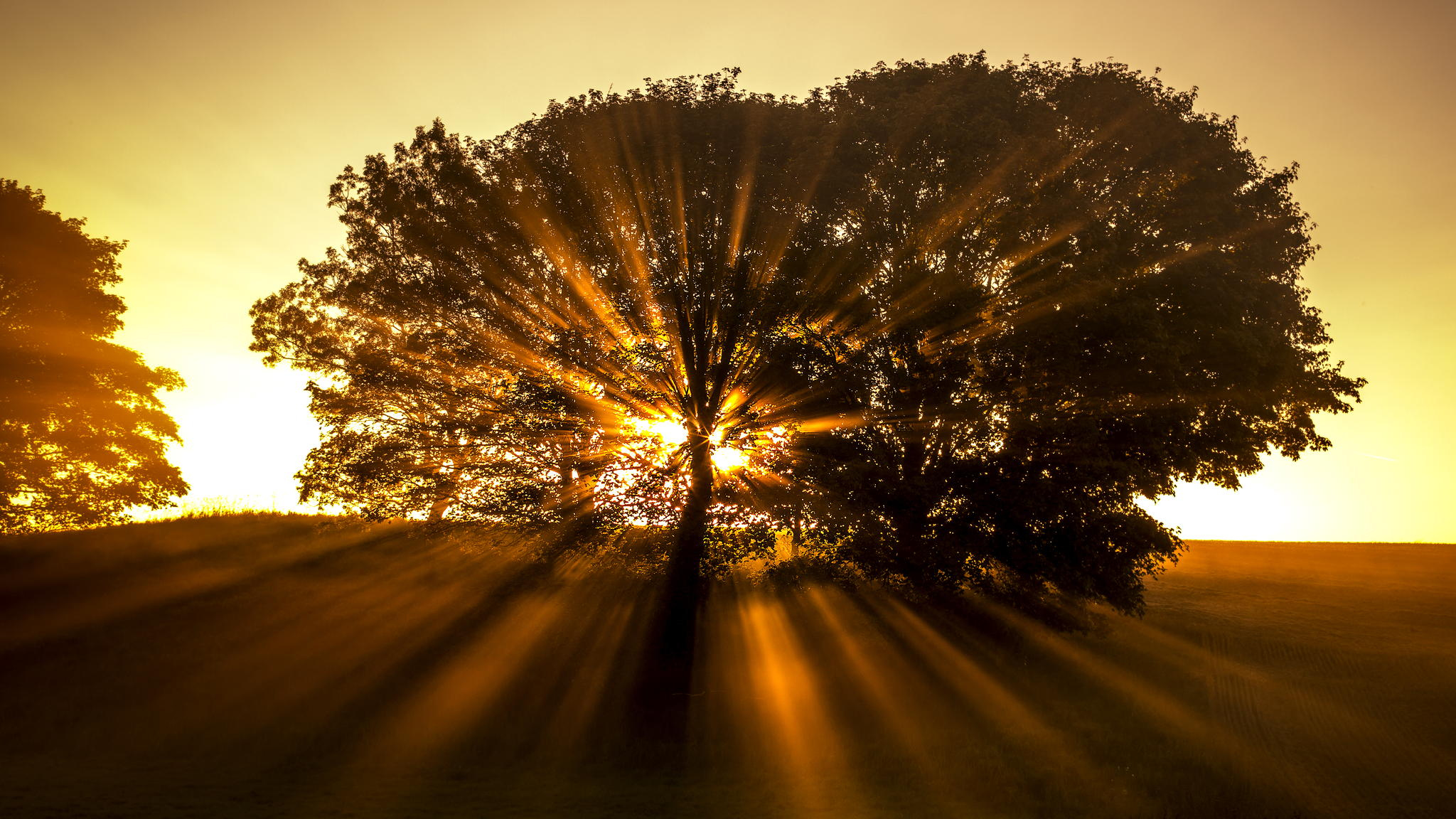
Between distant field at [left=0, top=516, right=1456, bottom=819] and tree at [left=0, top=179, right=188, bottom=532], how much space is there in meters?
2.12

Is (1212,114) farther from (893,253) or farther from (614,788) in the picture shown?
(614,788)

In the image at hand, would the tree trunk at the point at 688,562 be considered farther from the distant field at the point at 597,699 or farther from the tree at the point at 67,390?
the tree at the point at 67,390

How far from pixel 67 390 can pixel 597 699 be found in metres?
18.1

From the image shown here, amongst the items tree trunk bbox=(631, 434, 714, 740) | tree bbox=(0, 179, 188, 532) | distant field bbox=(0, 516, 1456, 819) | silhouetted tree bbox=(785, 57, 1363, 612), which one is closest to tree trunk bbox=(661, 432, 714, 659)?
tree trunk bbox=(631, 434, 714, 740)

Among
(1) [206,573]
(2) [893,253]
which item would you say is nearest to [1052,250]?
(2) [893,253]

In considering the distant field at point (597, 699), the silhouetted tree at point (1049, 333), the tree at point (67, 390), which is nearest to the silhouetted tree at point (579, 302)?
the silhouetted tree at point (1049, 333)

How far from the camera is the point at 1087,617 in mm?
20766

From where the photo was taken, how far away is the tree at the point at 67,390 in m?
22.2

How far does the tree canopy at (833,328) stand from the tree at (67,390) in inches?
287

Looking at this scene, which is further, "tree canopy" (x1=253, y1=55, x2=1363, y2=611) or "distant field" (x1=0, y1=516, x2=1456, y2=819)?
"tree canopy" (x1=253, y1=55, x2=1363, y2=611)

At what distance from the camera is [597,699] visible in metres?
17.3

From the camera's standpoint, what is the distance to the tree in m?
22.2

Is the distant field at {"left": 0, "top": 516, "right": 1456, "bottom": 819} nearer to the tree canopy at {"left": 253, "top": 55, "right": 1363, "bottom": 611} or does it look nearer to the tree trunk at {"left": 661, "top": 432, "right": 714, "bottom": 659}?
the tree trunk at {"left": 661, "top": 432, "right": 714, "bottom": 659}

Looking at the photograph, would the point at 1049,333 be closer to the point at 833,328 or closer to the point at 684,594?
the point at 833,328
